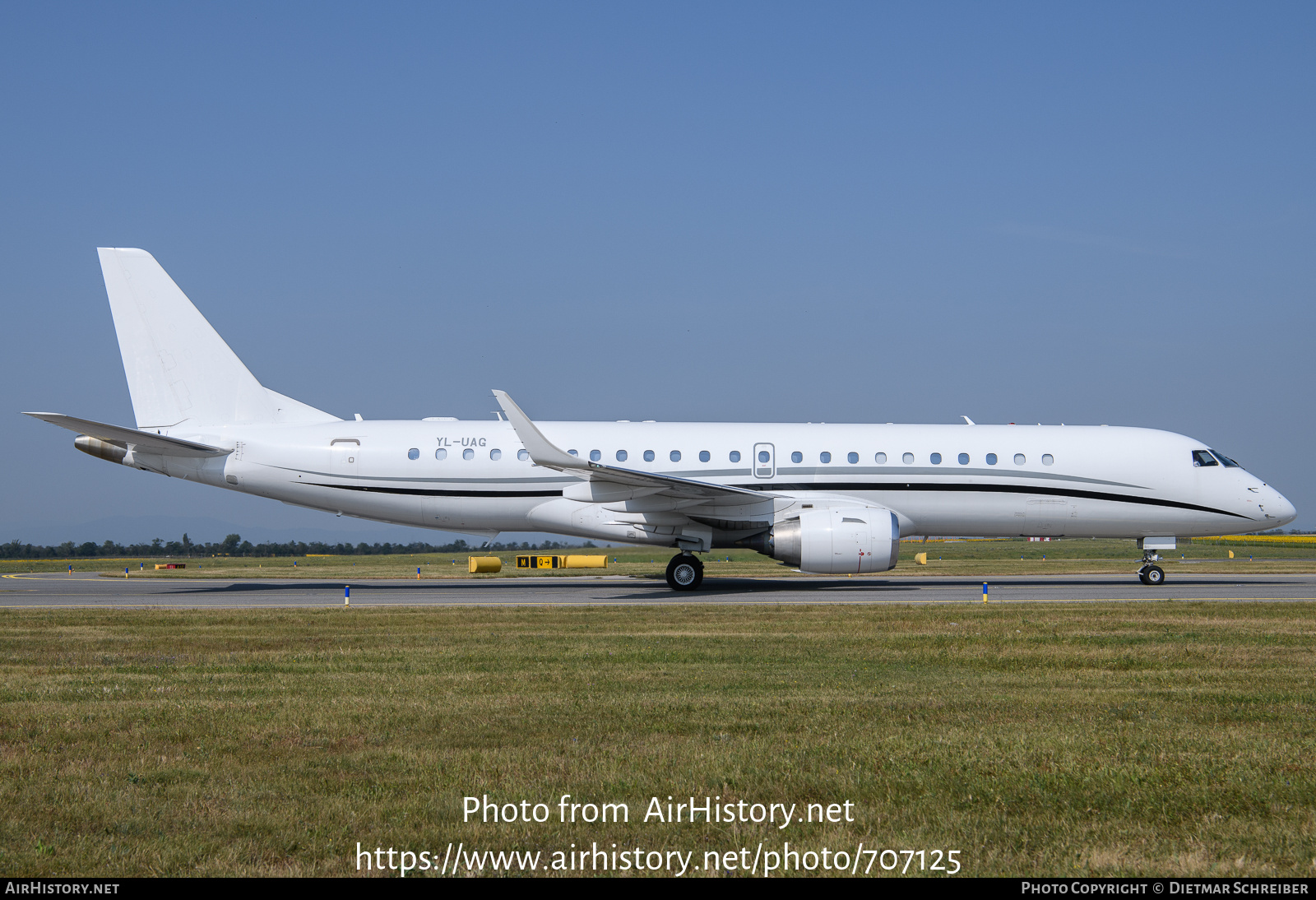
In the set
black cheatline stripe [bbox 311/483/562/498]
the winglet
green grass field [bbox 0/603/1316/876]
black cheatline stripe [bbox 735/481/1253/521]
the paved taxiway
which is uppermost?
the winglet

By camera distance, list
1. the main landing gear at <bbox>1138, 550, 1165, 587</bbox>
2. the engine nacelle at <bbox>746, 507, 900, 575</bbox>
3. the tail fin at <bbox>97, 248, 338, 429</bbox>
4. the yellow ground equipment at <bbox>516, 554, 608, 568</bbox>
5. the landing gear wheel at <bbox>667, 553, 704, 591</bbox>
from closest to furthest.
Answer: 1. the engine nacelle at <bbox>746, 507, 900, 575</bbox>
2. the landing gear wheel at <bbox>667, 553, 704, 591</bbox>
3. the tail fin at <bbox>97, 248, 338, 429</bbox>
4. the main landing gear at <bbox>1138, 550, 1165, 587</bbox>
5. the yellow ground equipment at <bbox>516, 554, 608, 568</bbox>

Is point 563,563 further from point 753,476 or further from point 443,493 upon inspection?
Answer: point 753,476

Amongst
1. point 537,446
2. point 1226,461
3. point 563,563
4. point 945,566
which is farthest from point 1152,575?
point 563,563

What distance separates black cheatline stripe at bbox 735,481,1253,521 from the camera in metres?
22.0

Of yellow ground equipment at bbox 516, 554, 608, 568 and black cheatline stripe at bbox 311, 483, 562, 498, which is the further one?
yellow ground equipment at bbox 516, 554, 608, 568

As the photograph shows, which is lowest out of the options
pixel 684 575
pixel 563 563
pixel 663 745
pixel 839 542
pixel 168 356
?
pixel 663 745

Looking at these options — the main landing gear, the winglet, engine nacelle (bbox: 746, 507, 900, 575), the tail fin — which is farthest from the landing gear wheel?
the main landing gear

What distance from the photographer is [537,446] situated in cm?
1950

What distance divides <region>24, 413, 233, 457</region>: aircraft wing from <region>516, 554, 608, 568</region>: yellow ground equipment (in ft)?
A: 49.1

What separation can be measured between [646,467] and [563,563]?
14408mm

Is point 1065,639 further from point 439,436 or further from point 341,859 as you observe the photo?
point 439,436

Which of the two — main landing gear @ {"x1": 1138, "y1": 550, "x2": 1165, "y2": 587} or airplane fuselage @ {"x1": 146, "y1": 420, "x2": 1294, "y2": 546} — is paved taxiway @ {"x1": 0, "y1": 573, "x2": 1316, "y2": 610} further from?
airplane fuselage @ {"x1": 146, "y1": 420, "x2": 1294, "y2": 546}
